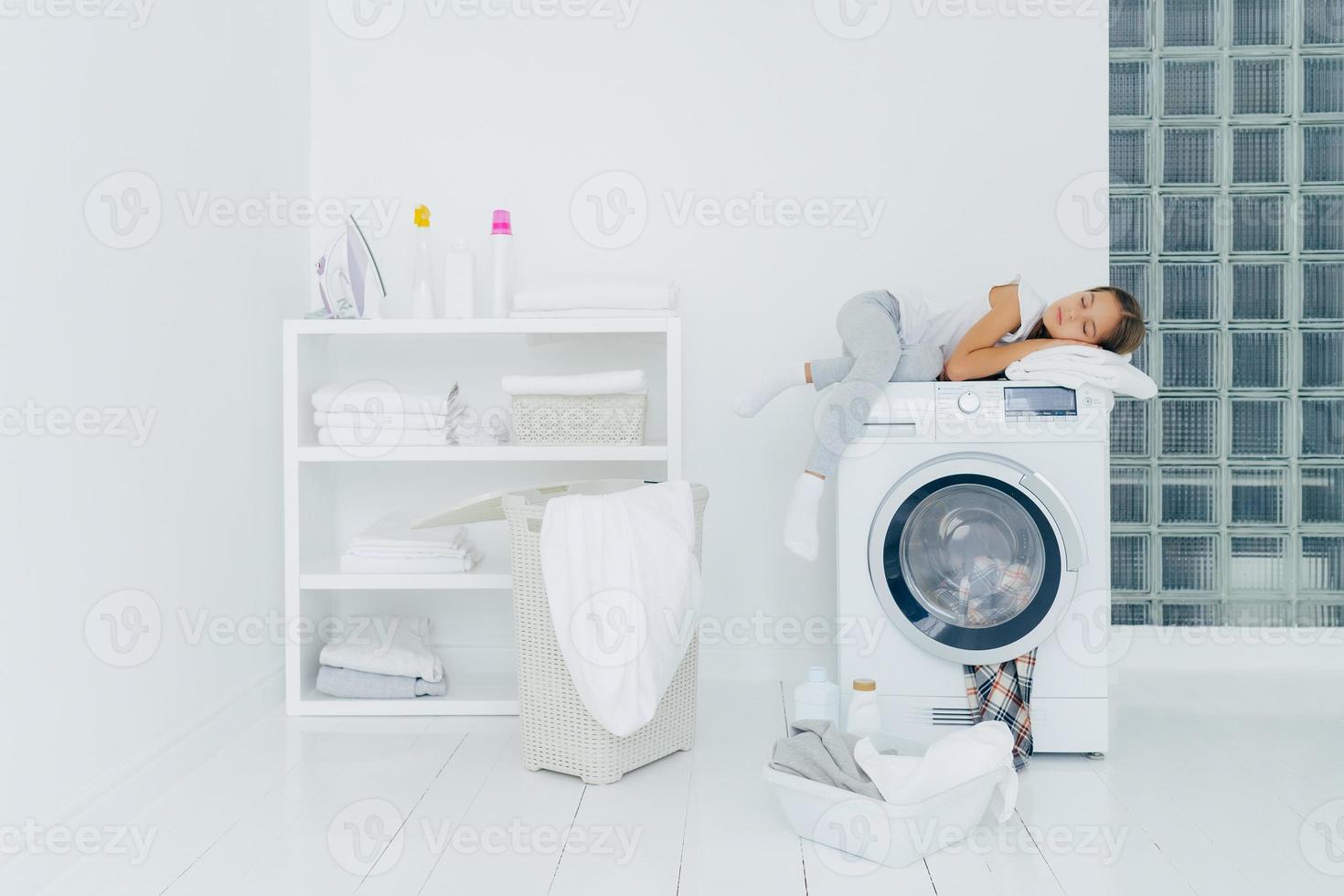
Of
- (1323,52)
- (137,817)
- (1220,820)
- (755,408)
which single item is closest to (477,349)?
(755,408)

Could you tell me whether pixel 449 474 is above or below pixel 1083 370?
below

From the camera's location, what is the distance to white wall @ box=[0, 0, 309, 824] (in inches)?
62.2

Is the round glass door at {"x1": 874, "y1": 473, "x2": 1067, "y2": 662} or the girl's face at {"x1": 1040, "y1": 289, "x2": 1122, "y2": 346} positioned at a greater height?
the girl's face at {"x1": 1040, "y1": 289, "x2": 1122, "y2": 346}

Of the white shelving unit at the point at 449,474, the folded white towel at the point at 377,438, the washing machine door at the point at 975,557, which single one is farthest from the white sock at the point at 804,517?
the folded white towel at the point at 377,438

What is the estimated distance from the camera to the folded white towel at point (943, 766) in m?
1.63

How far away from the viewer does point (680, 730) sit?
2131 millimetres

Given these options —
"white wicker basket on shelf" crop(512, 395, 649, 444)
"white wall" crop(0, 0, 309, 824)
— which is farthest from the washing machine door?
"white wall" crop(0, 0, 309, 824)

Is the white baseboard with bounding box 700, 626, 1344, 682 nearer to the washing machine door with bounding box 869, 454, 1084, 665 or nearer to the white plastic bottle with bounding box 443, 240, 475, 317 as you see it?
the washing machine door with bounding box 869, 454, 1084, 665

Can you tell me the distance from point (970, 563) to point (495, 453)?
108 cm

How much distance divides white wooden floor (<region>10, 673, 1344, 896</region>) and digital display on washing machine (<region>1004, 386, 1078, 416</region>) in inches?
27.4

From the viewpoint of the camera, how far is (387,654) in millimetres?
2521

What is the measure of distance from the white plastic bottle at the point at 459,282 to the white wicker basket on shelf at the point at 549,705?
69cm

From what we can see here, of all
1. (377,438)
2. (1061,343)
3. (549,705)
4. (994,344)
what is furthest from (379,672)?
(1061,343)

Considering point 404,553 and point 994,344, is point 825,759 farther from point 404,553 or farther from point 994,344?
point 404,553
